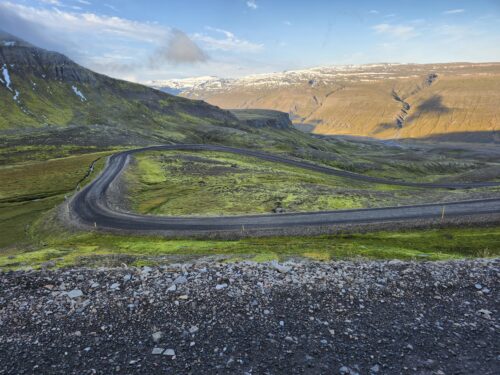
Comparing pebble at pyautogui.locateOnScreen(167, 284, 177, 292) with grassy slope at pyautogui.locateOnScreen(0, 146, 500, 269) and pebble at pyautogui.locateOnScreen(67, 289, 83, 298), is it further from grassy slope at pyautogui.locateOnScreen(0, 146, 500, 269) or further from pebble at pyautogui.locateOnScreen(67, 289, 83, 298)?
grassy slope at pyautogui.locateOnScreen(0, 146, 500, 269)

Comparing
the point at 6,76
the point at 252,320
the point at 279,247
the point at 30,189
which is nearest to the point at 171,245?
the point at 279,247

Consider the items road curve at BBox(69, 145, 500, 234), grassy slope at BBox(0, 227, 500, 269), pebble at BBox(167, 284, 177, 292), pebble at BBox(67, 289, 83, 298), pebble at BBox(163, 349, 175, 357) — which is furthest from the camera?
road curve at BBox(69, 145, 500, 234)

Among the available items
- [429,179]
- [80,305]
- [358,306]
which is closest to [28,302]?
[80,305]

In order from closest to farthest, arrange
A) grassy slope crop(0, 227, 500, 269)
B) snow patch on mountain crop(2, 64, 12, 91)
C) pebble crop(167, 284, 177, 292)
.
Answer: pebble crop(167, 284, 177, 292)
grassy slope crop(0, 227, 500, 269)
snow patch on mountain crop(2, 64, 12, 91)

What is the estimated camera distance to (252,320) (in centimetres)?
1240

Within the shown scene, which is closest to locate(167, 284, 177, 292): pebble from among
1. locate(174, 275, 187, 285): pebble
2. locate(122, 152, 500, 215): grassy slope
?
locate(174, 275, 187, 285): pebble

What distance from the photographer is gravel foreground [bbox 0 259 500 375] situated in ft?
34.3

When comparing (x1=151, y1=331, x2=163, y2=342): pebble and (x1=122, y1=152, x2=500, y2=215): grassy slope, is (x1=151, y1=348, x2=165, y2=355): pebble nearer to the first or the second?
(x1=151, y1=331, x2=163, y2=342): pebble

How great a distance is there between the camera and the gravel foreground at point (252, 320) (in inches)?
412

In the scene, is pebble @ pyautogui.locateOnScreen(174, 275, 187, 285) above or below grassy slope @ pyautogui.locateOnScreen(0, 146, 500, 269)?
above

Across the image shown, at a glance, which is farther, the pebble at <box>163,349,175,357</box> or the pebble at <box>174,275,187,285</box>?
the pebble at <box>174,275,187,285</box>

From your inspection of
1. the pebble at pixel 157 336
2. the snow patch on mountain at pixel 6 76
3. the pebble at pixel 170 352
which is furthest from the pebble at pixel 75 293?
the snow patch on mountain at pixel 6 76

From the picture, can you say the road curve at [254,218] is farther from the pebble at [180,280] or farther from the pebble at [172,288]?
the pebble at [172,288]

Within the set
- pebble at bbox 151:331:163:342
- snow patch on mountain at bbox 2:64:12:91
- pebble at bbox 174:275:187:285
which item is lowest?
pebble at bbox 151:331:163:342
